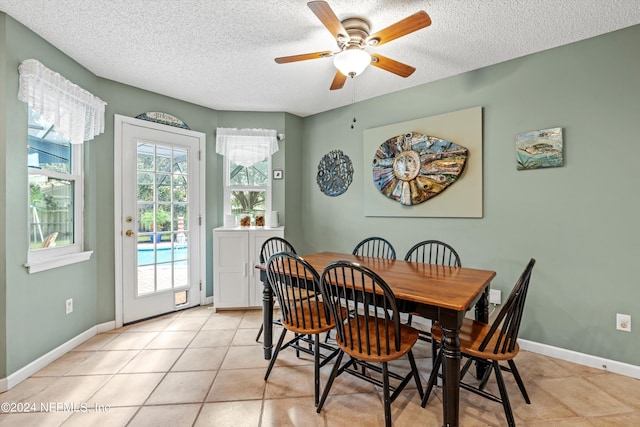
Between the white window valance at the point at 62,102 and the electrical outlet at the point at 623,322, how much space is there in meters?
4.46

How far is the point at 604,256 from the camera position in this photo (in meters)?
2.13

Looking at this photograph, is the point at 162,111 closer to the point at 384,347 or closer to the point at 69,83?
the point at 69,83

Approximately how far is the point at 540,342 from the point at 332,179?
2.62 meters

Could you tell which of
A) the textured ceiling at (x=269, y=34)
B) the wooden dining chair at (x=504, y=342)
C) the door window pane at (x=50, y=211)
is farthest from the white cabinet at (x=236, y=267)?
the wooden dining chair at (x=504, y=342)

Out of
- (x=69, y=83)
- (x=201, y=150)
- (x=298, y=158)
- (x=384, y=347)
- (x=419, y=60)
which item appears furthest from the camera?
(x=298, y=158)

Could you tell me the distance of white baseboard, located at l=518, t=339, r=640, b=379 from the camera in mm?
2029

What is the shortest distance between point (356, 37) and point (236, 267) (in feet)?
8.66

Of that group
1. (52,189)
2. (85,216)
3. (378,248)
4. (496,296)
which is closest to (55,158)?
(52,189)

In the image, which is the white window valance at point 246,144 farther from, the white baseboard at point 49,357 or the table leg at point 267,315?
the white baseboard at point 49,357

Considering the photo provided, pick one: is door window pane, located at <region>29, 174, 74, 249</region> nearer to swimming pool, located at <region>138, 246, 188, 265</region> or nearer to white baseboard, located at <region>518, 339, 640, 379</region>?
swimming pool, located at <region>138, 246, 188, 265</region>

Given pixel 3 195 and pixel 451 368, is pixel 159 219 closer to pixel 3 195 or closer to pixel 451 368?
pixel 3 195

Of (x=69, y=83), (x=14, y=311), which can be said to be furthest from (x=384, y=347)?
(x=69, y=83)

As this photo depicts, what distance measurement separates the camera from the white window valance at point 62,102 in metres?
2.03

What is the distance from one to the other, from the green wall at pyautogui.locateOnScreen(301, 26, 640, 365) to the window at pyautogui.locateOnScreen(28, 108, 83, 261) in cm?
336
